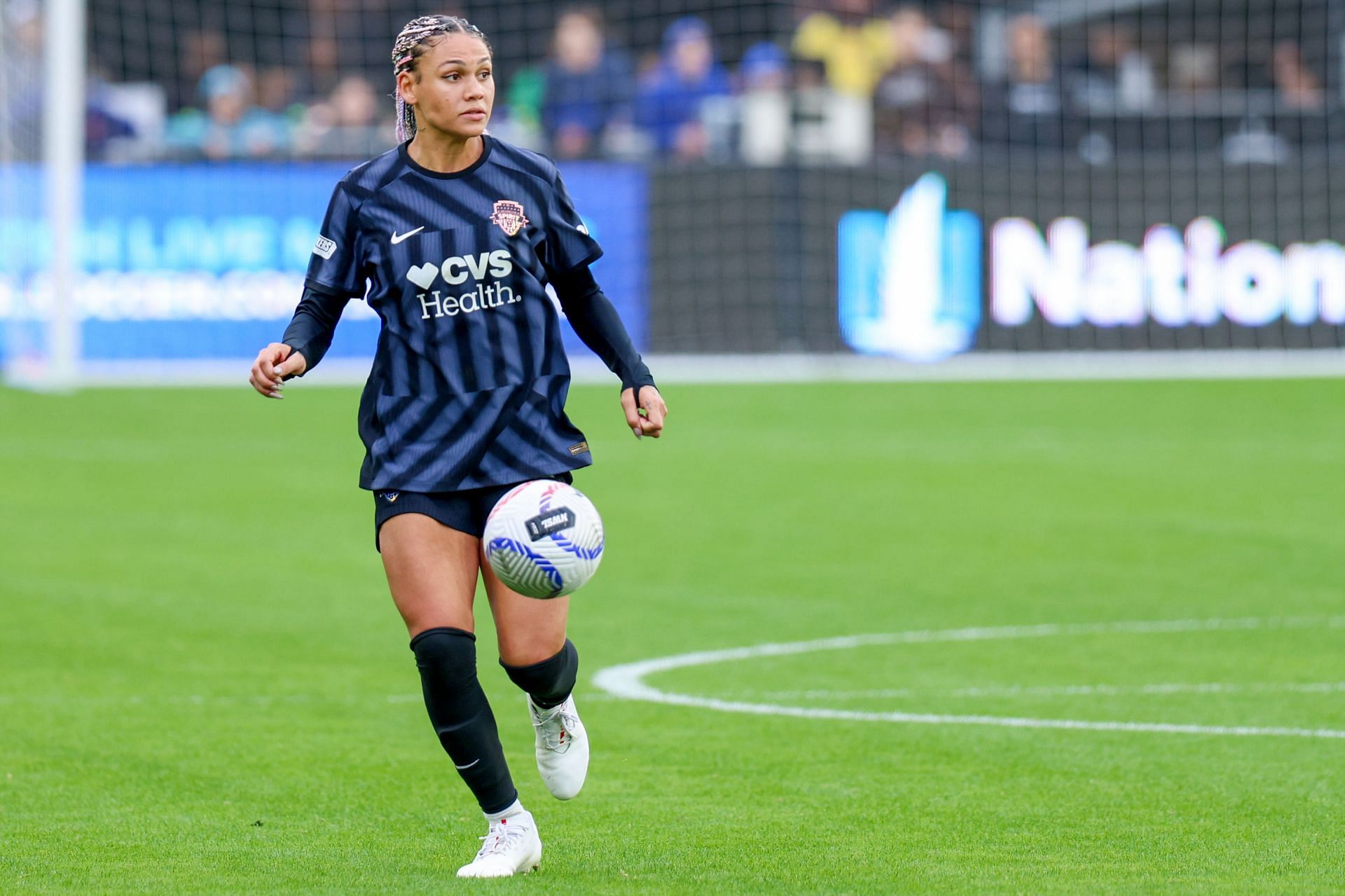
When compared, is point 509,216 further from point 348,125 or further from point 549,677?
point 348,125

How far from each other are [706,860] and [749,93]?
17794mm

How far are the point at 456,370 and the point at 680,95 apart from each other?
59.0 ft

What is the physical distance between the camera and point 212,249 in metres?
21.3

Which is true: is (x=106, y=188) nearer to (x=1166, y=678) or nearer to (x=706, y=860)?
(x=1166, y=678)

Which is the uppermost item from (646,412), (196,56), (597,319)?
(196,56)

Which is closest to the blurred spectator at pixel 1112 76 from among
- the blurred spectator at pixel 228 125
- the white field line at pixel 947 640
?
the blurred spectator at pixel 228 125

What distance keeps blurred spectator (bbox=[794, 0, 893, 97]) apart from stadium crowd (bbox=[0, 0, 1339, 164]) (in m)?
0.02

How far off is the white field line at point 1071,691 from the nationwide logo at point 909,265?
1409cm

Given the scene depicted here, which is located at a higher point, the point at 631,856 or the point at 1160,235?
the point at 1160,235

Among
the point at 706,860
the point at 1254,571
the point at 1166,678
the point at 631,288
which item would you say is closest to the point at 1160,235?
the point at 631,288

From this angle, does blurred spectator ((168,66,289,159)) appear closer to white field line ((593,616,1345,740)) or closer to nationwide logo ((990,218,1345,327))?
nationwide logo ((990,218,1345,327))

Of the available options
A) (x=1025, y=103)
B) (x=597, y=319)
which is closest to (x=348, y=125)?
(x=1025, y=103)

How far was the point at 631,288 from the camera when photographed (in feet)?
71.3

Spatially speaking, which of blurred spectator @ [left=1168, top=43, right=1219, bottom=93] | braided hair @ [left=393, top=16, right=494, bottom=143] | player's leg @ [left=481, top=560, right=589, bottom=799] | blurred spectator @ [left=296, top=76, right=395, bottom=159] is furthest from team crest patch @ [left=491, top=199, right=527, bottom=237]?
blurred spectator @ [left=1168, top=43, right=1219, bottom=93]
